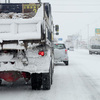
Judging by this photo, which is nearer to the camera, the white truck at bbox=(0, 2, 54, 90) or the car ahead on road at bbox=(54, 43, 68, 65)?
the white truck at bbox=(0, 2, 54, 90)

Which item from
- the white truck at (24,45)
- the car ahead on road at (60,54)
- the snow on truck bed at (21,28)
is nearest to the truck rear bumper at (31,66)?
the white truck at (24,45)

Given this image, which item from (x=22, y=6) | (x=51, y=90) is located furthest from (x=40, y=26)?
(x=22, y=6)

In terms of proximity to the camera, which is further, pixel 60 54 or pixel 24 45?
pixel 60 54

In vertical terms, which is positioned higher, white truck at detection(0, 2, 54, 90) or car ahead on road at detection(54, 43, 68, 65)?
white truck at detection(0, 2, 54, 90)

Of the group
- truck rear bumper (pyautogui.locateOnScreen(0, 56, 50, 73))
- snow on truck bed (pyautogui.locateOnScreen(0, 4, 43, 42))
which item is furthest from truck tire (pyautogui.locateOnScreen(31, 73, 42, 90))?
snow on truck bed (pyautogui.locateOnScreen(0, 4, 43, 42))

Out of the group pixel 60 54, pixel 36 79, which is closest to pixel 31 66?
pixel 36 79

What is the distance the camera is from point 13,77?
664 cm

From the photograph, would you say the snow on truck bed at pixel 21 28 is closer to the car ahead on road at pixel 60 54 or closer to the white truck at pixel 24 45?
the white truck at pixel 24 45

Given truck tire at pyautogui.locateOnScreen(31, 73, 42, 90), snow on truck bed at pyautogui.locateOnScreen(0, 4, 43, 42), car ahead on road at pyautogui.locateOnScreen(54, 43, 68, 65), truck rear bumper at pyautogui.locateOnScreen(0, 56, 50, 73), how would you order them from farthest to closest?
car ahead on road at pyautogui.locateOnScreen(54, 43, 68, 65) → truck tire at pyautogui.locateOnScreen(31, 73, 42, 90) → truck rear bumper at pyautogui.locateOnScreen(0, 56, 50, 73) → snow on truck bed at pyautogui.locateOnScreen(0, 4, 43, 42)

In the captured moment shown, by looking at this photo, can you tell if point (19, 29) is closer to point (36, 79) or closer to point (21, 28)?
point (21, 28)

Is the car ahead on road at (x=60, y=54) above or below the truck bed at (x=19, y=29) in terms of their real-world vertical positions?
below

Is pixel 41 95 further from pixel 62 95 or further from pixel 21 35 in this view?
pixel 21 35

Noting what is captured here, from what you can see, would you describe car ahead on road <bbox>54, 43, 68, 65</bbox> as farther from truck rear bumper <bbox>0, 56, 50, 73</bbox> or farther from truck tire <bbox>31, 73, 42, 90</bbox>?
truck rear bumper <bbox>0, 56, 50, 73</bbox>

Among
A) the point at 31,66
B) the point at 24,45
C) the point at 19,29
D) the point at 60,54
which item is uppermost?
the point at 19,29
